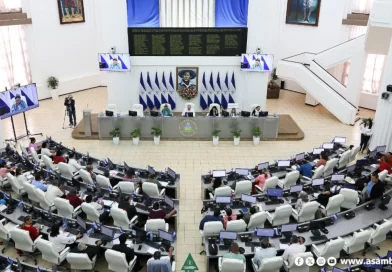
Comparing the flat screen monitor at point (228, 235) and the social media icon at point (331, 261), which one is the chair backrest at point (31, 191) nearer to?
the flat screen monitor at point (228, 235)

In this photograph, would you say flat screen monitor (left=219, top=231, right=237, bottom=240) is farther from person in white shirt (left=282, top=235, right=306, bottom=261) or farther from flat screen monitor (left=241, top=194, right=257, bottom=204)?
flat screen monitor (left=241, top=194, right=257, bottom=204)

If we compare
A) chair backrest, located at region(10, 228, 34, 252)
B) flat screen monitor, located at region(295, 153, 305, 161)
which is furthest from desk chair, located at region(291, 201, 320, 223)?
chair backrest, located at region(10, 228, 34, 252)

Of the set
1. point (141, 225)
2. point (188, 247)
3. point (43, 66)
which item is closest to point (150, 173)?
point (141, 225)

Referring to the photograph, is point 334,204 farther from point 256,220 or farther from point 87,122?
point 87,122

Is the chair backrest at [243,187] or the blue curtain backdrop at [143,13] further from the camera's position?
the blue curtain backdrop at [143,13]

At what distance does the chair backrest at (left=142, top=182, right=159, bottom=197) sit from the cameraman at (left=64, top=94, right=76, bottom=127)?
8.18 m

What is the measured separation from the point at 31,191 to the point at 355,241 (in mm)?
8772

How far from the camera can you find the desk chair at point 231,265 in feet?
26.3

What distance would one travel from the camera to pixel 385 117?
14.8 m

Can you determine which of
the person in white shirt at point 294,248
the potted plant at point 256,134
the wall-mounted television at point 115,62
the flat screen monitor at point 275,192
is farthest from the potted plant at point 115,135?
the person in white shirt at point 294,248

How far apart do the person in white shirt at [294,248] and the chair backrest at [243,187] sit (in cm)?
290

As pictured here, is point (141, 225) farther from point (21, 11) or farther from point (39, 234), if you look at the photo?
point (21, 11)

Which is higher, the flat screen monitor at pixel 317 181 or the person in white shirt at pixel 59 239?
the flat screen monitor at pixel 317 181

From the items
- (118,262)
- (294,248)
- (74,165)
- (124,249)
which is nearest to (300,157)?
(294,248)
